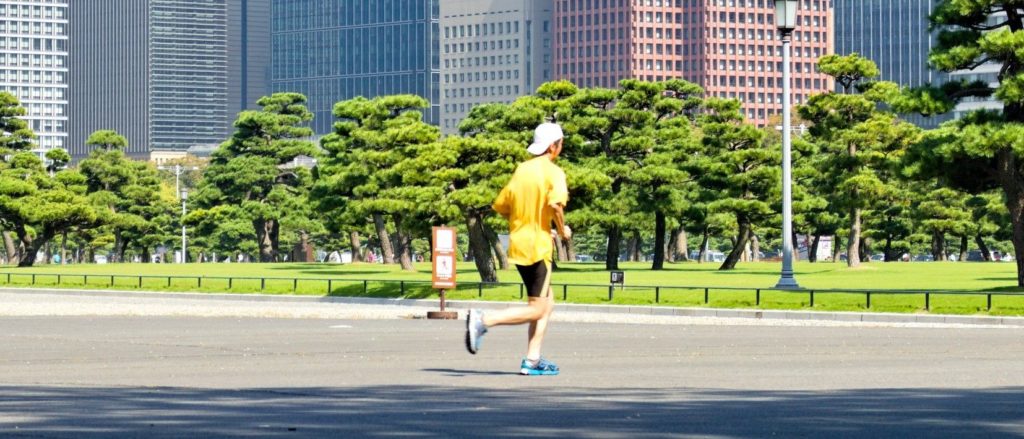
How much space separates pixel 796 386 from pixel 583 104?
6580cm

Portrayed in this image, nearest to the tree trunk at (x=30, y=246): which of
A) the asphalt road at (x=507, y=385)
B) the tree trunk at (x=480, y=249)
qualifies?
the tree trunk at (x=480, y=249)

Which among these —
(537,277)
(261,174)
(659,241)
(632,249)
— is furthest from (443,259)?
(632,249)

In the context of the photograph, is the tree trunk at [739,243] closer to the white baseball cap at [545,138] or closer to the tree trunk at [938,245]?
the tree trunk at [938,245]

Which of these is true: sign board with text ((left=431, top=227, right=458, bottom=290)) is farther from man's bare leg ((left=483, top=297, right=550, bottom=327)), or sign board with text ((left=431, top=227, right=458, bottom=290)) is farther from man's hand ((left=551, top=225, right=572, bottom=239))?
man's hand ((left=551, top=225, right=572, bottom=239))

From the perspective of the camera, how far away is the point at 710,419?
10.5 meters

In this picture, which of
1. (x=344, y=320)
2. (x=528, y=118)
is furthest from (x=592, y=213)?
(x=344, y=320)

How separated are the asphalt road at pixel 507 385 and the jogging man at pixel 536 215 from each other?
62 centimetres

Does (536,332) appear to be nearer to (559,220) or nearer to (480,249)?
(559,220)

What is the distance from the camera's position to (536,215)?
1389 cm

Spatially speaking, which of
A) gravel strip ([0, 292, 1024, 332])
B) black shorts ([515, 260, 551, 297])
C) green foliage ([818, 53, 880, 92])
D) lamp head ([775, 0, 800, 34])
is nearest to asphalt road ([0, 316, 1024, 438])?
black shorts ([515, 260, 551, 297])

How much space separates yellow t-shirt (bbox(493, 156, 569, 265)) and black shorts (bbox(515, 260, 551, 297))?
81mm

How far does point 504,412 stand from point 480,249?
42120 millimetres

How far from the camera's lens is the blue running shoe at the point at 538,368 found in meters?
14.4

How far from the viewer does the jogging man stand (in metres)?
13.8
